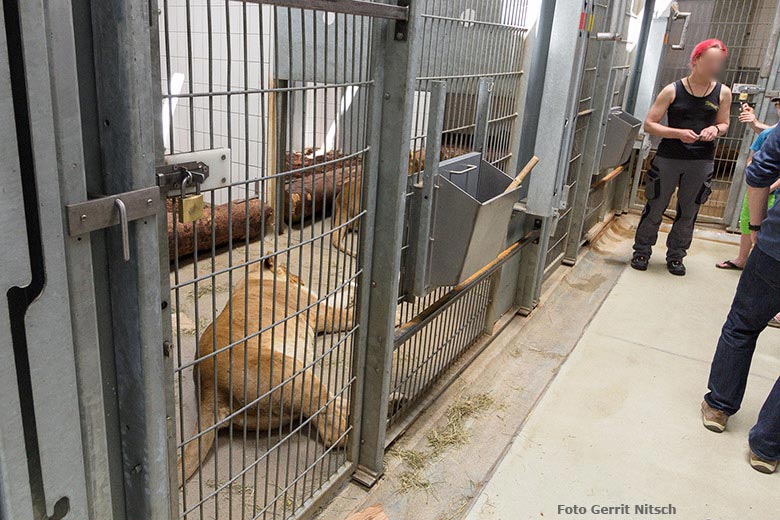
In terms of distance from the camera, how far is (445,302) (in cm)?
276

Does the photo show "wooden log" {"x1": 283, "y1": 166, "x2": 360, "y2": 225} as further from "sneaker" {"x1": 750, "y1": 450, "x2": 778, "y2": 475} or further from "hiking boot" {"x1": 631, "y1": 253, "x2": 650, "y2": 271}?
"hiking boot" {"x1": 631, "y1": 253, "x2": 650, "y2": 271}

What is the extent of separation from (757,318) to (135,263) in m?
2.46

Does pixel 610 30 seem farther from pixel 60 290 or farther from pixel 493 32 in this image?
pixel 60 290

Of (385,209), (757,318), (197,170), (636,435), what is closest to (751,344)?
(757,318)

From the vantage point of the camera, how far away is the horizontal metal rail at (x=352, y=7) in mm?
1335

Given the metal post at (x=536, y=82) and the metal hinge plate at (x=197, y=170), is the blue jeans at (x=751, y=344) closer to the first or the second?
the metal post at (x=536, y=82)

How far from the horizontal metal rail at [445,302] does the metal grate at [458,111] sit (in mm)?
36

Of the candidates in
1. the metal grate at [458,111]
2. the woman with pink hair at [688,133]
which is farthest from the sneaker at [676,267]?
the metal grate at [458,111]

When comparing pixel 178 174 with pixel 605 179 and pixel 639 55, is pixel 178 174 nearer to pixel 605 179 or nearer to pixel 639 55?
pixel 605 179

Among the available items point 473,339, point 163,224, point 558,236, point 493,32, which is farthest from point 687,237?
point 163,224

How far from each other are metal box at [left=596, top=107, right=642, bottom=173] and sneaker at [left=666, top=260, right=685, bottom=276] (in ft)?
3.08

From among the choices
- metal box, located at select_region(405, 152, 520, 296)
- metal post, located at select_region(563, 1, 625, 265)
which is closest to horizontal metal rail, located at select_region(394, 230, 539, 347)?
metal box, located at select_region(405, 152, 520, 296)

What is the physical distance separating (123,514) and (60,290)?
0.60 metres

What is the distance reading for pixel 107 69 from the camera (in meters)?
1.03
